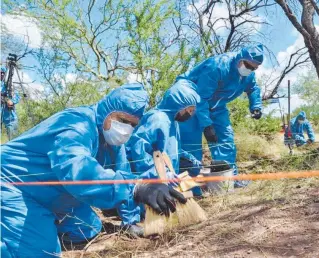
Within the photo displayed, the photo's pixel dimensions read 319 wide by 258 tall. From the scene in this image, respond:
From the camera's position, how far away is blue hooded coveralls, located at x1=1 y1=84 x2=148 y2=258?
183cm

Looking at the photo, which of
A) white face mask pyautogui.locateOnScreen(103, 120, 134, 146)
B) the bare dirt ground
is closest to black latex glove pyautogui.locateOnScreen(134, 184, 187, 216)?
the bare dirt ground

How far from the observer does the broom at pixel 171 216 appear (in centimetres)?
237

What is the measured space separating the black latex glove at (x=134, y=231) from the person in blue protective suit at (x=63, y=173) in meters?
0.54

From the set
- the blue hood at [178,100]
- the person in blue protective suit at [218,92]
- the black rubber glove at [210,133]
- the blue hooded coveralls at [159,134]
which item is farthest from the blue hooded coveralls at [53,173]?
the black rubber glove at [210,133]

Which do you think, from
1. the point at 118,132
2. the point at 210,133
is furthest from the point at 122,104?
the point at 210,133

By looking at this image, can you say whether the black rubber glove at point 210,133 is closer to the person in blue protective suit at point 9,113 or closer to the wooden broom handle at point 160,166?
the wooden broom handle at point 160,166

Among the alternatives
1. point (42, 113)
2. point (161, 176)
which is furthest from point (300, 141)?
point (161, 176)

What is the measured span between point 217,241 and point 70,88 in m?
7.23

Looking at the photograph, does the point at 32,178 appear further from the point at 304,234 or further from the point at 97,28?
the point at 97,28

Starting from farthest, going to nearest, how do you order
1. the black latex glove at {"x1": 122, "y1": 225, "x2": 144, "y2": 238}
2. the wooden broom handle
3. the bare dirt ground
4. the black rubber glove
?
the black rubber glove → the black latex glove at {"x1": 122, "y1": 225, "x2": 144, "y2": 238} → the wooden broom handle → the bare dirt ground

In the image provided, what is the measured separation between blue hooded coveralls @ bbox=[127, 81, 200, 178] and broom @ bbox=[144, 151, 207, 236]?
13 centimetres

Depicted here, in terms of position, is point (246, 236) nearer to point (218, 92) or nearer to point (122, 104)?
point (122, 104)

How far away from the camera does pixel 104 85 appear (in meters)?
8.52

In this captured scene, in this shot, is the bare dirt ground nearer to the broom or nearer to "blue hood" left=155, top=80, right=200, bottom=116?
the broom
